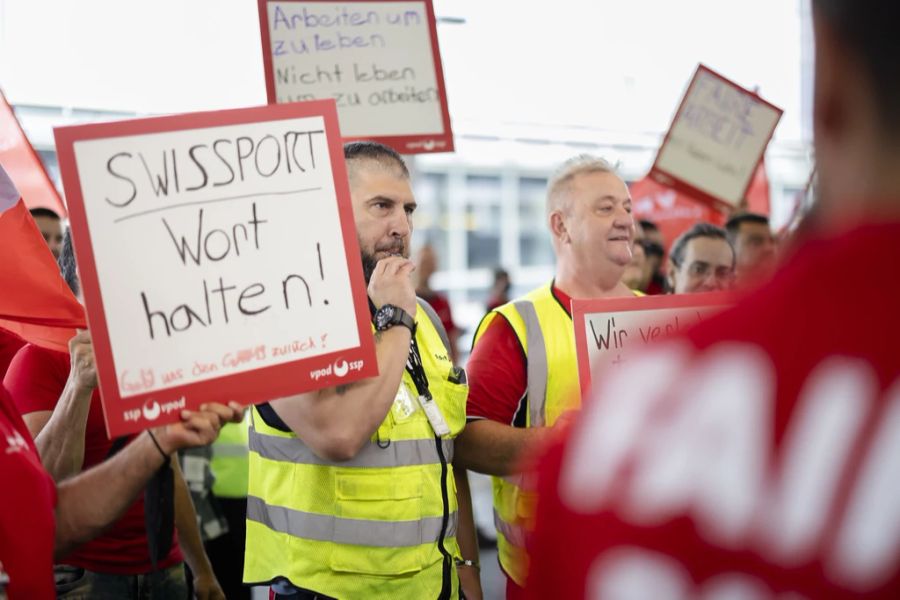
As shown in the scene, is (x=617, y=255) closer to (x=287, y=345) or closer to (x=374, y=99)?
(x=374, y=99)

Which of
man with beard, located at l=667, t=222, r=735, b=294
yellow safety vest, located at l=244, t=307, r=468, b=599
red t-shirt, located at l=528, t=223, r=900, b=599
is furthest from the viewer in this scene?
man with beard, located at l=667, t=222, r=735, b=294

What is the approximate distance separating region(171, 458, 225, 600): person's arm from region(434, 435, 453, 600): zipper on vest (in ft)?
2.86

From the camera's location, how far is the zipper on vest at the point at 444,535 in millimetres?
1933

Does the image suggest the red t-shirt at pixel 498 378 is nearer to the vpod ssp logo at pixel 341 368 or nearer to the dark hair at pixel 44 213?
the vpod ssp logo at pixel 341 368

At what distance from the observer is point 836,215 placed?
25.8 inches

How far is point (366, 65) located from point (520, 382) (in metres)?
1.18

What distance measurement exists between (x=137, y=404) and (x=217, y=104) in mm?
5400

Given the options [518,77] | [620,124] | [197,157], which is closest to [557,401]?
[197,157]

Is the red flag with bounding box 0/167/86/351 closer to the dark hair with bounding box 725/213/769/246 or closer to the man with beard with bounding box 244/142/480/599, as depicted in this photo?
the man with beard with bounding box 244/142/480/599

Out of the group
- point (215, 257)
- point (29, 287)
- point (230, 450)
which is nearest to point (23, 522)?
point (215, 257)

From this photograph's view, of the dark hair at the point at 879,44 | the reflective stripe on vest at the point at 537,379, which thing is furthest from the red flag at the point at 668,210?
the dark hair at the point at 879,44

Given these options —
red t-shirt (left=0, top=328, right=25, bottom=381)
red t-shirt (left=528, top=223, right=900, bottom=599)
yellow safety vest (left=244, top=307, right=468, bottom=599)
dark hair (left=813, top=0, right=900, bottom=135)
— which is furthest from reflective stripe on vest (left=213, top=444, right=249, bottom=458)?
dark hair (left=813, top=0, right=900, bottom=135)

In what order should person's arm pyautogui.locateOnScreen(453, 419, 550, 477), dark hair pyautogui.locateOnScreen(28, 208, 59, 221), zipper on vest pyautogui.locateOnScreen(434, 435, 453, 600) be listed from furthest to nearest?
dark hair pyautogui.locateOnScreen(28, 208, 59, 221), person's arm pyautogui.locateOnScreen(453, 419, 550, 477), zipper on vest pyautogui.locateOnScreen(434, 435, 453, 600)

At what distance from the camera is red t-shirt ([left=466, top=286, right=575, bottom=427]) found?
2336 millimetres
